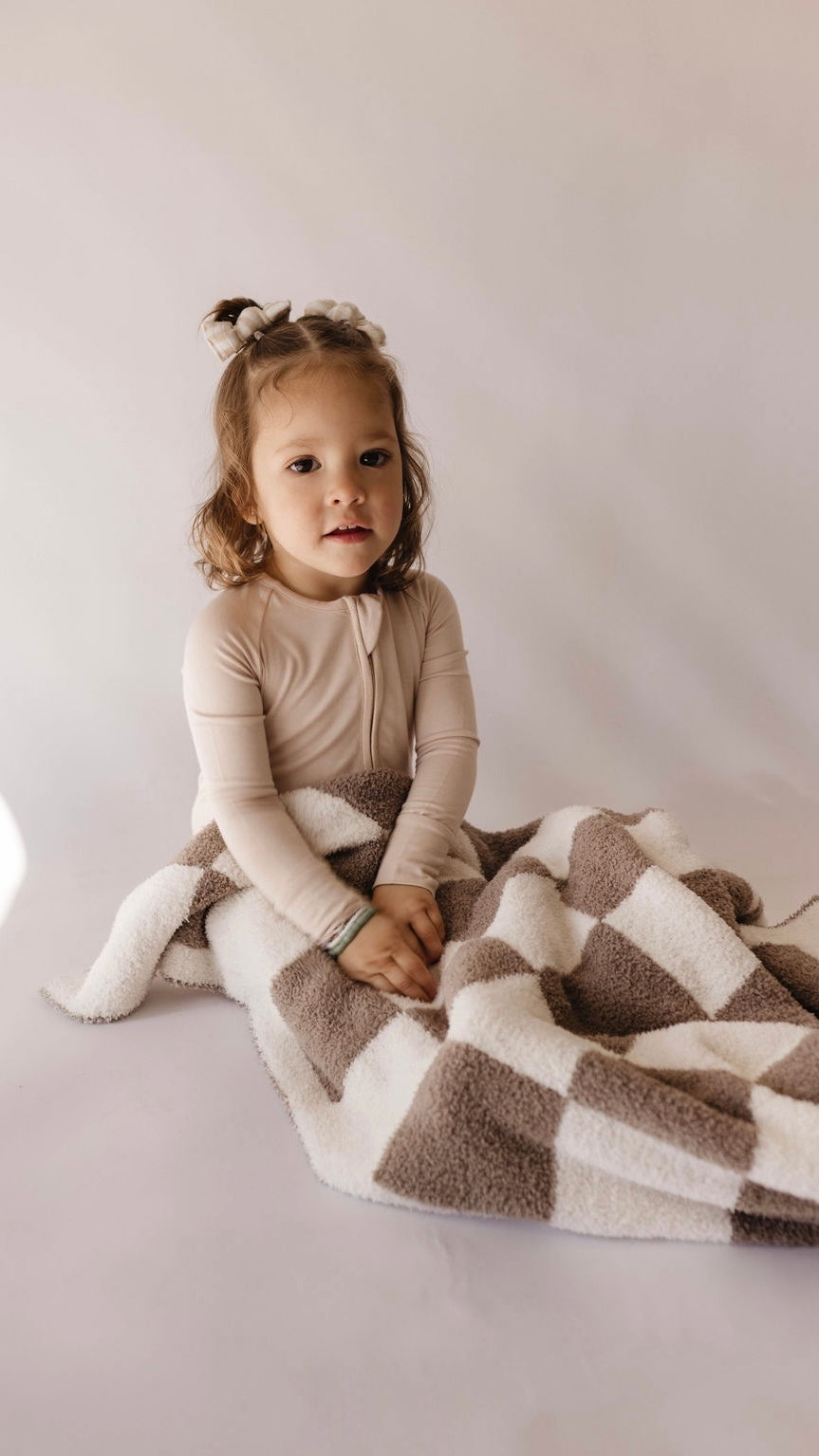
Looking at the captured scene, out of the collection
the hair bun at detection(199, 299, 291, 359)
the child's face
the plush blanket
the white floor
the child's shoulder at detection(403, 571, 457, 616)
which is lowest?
the white floor

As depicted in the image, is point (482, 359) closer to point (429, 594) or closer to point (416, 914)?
point (429, 594)

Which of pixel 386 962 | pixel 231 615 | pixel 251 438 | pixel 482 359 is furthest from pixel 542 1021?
pixel 482 359

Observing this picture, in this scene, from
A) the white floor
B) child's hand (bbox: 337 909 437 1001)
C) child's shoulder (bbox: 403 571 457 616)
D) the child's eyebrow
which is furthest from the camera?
child's shoulder (bbox: 403 571 457 616)

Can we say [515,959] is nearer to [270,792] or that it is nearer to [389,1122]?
[389,1122]

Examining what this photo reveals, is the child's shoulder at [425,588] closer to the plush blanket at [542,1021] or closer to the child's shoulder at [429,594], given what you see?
the child's shoulder at [429,594]

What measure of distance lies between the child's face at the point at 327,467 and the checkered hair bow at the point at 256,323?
0.28 ft

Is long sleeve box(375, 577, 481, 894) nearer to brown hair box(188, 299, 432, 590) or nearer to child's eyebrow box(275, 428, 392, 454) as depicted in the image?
brown hair box(188, 299, 432, 590)

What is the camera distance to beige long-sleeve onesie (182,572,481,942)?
4.26ft

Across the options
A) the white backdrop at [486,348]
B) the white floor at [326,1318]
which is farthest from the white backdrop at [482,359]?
the white floor at [326,1318]

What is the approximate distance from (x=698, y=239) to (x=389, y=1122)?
51.5 inches

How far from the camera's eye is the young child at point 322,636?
4.22ft

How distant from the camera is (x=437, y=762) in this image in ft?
4.64

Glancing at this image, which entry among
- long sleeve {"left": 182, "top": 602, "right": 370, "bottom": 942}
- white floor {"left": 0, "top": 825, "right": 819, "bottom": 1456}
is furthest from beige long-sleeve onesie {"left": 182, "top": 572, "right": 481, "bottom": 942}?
white floor {"left": 0, "top": 825, "right": 819, "bottom": 1456}

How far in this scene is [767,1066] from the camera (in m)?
1.00
